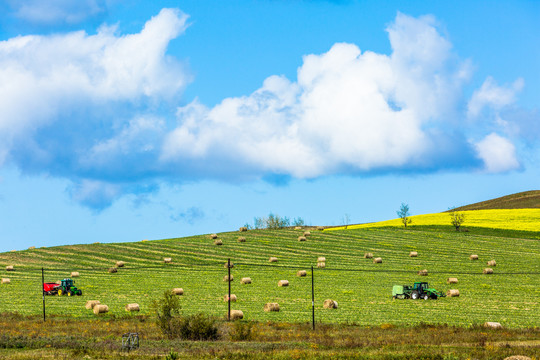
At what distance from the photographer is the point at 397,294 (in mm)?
56219

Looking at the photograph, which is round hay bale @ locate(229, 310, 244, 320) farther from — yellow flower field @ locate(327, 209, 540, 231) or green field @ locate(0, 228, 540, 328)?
yellow flower field @ locate(327, 209, 540, 231)

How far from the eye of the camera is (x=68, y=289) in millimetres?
59906

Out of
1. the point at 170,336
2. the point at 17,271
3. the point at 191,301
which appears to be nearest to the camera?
the point at 170,336

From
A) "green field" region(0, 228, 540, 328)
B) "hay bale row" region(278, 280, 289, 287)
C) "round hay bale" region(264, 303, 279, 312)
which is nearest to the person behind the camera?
"round hay bale" region(264, 303, 279, 312)

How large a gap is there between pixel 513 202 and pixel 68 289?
11307 centimetres

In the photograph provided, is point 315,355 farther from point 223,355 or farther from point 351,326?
point 351,326

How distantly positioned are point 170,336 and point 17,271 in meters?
43.5

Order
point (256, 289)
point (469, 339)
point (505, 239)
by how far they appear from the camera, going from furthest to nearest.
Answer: point (505, 239) → point (256, 289) → point (469, 339)

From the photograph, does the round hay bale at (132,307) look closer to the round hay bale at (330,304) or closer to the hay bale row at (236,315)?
the hay bale row at (236,315)

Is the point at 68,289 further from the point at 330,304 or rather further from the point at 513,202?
the point at 513,202

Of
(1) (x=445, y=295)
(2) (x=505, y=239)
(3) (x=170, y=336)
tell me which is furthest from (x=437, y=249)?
A: (3) (x=170, y=336)

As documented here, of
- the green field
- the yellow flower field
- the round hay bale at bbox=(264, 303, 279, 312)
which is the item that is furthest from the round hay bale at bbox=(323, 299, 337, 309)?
the yellow flower field

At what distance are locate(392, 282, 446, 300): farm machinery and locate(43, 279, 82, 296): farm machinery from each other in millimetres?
28232

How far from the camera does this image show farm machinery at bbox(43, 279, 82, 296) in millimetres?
59469
